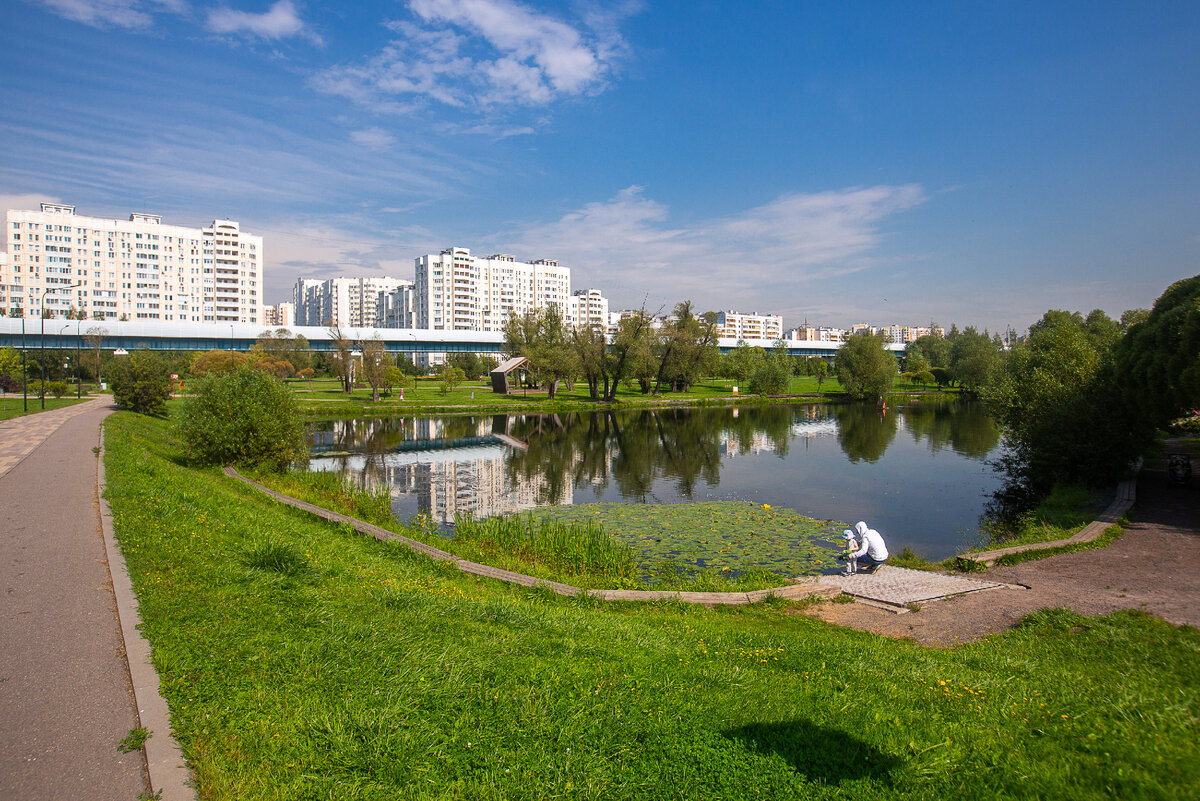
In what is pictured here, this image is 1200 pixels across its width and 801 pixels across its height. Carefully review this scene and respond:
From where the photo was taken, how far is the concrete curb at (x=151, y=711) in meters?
3.88

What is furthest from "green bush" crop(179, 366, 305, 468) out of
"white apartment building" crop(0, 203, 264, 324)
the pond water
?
"white apartment building" crop(0, 203, 264, 324)

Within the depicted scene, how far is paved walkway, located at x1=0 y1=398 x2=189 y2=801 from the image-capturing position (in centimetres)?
399

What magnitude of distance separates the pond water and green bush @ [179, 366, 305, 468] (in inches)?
161

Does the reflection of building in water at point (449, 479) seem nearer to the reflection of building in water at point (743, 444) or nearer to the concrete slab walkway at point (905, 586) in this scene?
the concrete slab walkway at point (905, 586)

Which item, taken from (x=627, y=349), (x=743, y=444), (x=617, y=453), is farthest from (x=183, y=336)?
(x=743, y=444)

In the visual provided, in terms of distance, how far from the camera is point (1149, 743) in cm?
409

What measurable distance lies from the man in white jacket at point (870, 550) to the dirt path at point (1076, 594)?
5.83 ft

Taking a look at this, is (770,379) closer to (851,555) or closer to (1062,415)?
(1062,415)

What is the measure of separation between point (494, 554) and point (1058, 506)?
48.1 ft

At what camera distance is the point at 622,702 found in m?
4.72

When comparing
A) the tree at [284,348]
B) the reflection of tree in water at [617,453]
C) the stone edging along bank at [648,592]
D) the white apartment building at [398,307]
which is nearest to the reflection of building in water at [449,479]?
the reflection of tree in water at [617,453]

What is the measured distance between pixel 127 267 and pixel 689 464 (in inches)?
4854

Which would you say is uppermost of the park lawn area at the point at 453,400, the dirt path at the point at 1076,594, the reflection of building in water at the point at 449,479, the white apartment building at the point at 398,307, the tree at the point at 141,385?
the white apartment building at the point at 398,307

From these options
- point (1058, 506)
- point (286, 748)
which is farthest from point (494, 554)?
point (1058, 506)
